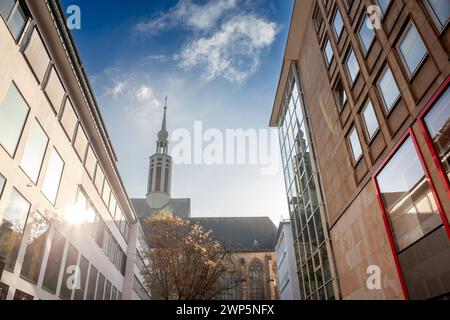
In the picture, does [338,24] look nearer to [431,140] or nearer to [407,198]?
[431,140]

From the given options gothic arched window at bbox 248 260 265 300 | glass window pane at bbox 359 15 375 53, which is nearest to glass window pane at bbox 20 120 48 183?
glass window pane at bbox 359 15 375 53

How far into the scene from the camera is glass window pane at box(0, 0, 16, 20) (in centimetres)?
1256

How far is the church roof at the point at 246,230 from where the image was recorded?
68.9 meters

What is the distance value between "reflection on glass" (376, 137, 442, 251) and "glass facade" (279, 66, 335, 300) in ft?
23.3

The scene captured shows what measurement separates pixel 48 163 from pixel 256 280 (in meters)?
49.4

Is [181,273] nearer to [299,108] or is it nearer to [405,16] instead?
[299,108]

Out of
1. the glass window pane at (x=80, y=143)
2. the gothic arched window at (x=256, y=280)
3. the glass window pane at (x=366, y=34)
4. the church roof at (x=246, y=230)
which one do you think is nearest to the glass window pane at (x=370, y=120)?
the glass window pane at (x=366, y=34)

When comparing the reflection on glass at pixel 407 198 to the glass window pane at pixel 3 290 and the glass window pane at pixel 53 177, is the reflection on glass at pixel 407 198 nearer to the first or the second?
the glass window pane at pixel 3 290

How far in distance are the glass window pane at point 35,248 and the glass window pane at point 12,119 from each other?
13.2 feet

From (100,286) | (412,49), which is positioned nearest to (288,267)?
(100,286)

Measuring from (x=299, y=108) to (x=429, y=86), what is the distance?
14.3 metres

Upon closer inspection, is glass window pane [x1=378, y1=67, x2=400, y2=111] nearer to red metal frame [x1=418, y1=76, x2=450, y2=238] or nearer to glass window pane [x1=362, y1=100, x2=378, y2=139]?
glass window pane [x1=362, y1=100, x2=378, y2=139]
